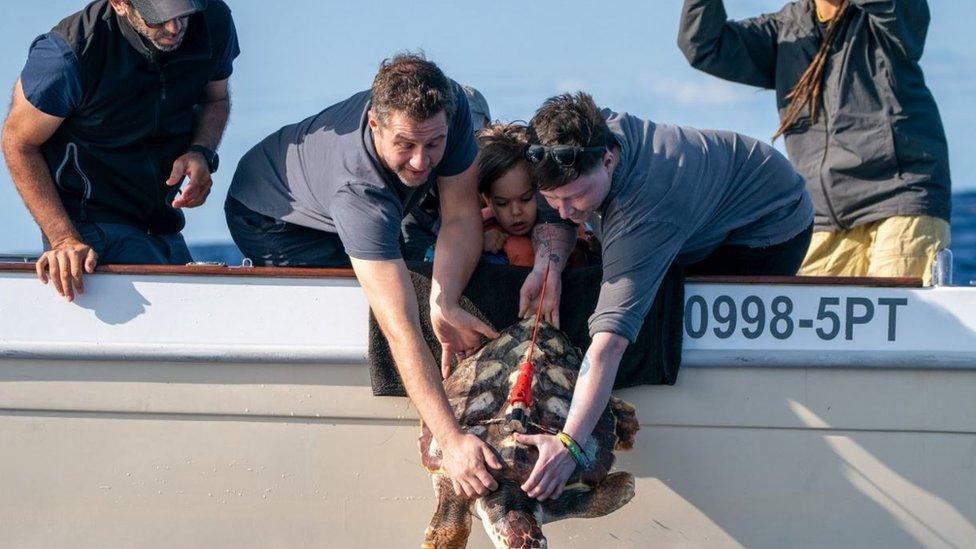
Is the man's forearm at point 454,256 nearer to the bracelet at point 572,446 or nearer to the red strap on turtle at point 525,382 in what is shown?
the red strap on turtle at point 525,382

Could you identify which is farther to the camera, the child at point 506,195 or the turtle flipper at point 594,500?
the child at point 506,195

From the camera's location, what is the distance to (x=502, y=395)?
4242mm

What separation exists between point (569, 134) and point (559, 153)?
0.23 feet

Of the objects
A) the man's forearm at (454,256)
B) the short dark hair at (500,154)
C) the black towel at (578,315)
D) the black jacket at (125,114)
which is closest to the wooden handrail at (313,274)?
the black towel at (578,315)

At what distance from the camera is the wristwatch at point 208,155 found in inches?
196

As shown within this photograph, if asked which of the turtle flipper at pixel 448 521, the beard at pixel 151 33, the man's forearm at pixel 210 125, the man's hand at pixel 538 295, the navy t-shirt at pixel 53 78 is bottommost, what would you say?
the turtle flipper at pixel 448 521

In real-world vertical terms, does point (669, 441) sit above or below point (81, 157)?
below

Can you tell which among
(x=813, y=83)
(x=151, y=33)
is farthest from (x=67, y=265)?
(x=813, y=83)

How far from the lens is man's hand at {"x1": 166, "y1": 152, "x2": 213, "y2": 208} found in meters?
4.86

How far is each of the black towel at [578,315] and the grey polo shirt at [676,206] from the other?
0.19 m

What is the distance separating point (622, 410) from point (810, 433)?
64 centimetres

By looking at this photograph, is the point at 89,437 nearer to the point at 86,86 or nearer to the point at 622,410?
the point at 86,86

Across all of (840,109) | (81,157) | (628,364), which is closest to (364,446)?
(628,364)

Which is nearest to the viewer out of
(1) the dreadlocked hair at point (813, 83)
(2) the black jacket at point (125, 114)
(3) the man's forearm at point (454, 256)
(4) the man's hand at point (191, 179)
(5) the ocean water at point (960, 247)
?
(3) the man's forearm at point (454, 256)
